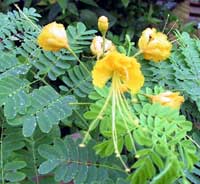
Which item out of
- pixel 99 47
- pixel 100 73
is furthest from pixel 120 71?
pixel 99 47

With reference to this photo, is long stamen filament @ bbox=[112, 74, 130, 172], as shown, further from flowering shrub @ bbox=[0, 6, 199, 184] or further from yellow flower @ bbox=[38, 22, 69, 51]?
yellow flower @ bbox=[38, 22, 69, 51]

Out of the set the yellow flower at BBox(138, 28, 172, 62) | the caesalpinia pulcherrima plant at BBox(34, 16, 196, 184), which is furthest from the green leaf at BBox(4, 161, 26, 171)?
the yellow flower at BBox(138, 28, 172, 62)

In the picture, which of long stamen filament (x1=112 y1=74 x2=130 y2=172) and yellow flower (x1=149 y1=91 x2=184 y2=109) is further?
yellow flower (x1=149 y1=91 x2=184 y2=109)

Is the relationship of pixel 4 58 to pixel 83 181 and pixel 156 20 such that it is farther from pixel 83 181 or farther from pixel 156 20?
pixel 156 20

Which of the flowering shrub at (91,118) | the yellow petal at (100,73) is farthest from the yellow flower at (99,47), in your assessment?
the yellow petal at (100,73)

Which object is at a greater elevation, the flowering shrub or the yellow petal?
the yellow petal

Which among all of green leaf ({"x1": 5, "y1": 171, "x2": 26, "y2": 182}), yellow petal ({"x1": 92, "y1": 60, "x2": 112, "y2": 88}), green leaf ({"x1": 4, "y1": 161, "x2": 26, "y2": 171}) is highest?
yellow petal ({"x1": 92, "y1": 60, "x2": 112, "y2": 88})

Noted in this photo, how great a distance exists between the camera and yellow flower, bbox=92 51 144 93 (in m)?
0.78

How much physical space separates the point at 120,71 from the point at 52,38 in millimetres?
153

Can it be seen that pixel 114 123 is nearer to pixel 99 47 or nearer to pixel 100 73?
pixel 100 73

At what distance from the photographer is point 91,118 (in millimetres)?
825

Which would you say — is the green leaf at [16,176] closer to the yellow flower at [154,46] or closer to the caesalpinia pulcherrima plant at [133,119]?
the caesalpinia pulcherrima plant at [133,119]

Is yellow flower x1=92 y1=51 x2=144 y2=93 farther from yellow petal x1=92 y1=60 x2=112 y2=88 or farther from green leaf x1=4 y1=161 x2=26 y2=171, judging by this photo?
green leaf x1=4 y1=161 x2=26 y2=171

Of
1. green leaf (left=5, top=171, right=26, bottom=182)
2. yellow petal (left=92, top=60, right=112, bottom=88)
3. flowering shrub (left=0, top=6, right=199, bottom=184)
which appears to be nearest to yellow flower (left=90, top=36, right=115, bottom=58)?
flowering shrub (left=0, top=6, right=199, bottom=184)
